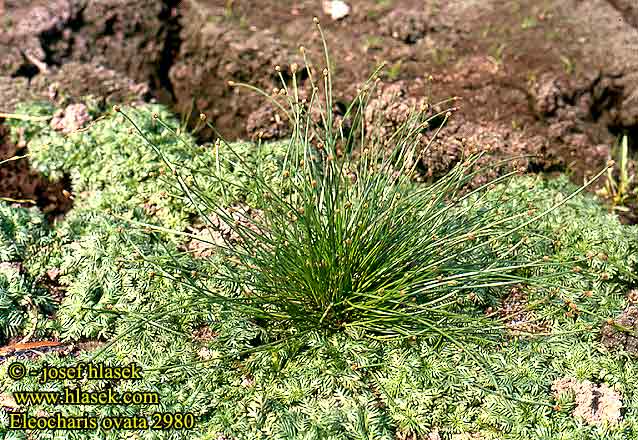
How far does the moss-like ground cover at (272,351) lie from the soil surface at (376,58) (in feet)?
3.20

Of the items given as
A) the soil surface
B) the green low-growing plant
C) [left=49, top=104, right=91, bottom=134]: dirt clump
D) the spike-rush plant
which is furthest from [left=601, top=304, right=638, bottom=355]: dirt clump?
[left=49, top=104, right=91, bottom=134]: dirt clump

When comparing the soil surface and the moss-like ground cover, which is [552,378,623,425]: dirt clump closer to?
the moss-like ground cover

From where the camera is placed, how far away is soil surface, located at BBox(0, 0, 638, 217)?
4641 mm

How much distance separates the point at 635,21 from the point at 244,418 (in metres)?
4.66

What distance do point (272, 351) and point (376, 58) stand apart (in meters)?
2.81

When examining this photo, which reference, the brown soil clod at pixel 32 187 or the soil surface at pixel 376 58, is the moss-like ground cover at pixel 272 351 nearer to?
the brown soil clod at pixel 32 187

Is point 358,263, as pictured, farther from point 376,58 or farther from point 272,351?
point 376,58

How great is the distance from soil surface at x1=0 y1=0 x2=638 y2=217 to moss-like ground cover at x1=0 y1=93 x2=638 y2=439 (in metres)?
0.97

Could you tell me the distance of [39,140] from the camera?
4.16 meters

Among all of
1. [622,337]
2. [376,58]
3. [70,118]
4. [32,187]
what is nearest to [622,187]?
[622,337]

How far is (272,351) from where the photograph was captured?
10.0 feet

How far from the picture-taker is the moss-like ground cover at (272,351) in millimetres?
2875

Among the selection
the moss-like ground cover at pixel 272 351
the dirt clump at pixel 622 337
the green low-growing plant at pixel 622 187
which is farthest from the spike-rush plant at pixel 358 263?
the green low-growing plant at pixel 622 187

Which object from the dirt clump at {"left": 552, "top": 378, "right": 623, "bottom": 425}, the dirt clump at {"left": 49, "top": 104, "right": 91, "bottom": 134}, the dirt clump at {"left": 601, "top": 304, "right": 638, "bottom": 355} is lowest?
the dirt clump at {"left": 552, "top": 378, "right": 623, "bottom": 425}
